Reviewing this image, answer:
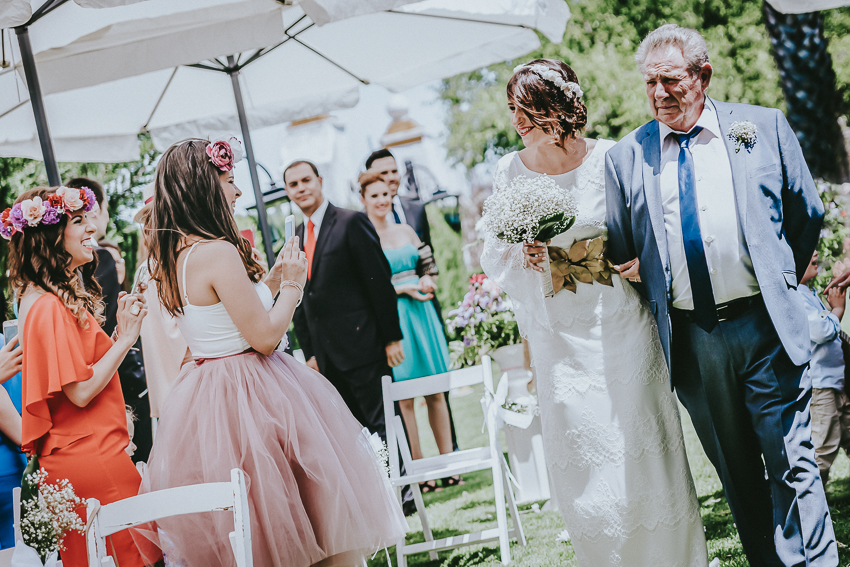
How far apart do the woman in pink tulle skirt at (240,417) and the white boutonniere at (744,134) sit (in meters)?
1.87

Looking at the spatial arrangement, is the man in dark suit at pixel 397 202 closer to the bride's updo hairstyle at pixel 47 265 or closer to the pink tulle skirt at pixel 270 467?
the bride's updo hairstyle at pixel 47 265

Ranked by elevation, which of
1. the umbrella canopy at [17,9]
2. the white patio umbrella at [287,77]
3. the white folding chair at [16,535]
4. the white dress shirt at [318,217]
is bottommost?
the white folding chair at [16,535]

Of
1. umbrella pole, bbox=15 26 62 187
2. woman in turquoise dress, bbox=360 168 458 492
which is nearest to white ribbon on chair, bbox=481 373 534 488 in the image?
woman in turquoise dress, bbox=360 168 458 492

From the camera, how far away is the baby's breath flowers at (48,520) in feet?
8.50

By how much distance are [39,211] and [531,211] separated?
219cm

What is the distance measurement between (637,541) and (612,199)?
59.2 inches

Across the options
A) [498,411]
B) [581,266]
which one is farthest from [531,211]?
[498,411]

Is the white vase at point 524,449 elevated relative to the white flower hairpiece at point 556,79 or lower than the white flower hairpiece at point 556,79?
lower

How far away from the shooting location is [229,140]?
127 inches

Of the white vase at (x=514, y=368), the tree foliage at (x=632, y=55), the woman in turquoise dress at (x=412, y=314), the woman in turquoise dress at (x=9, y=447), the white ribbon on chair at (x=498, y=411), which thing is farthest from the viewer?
the tree foliage at (x=632, y=55)

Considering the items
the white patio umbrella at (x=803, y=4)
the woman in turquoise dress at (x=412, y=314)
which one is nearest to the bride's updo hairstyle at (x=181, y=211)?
the white patio umbrella at (x=803, y=4)

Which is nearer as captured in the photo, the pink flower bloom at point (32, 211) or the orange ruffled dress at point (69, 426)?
the orange ruffled dress at point (69, 426)

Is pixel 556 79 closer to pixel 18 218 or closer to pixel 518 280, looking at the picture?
pixel 518 280

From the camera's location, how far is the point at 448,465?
179 inches
